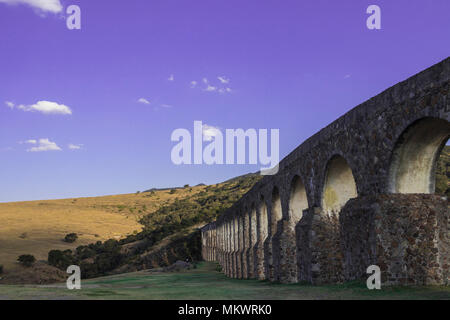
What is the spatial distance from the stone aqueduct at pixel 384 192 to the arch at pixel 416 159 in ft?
0.07

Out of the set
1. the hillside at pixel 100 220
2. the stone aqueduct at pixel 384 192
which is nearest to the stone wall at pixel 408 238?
the stone aqueduct at pixel 384 192

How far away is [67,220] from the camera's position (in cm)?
6988

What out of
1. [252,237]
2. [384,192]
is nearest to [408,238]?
[384,192]

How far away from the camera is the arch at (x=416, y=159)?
28.6 feet

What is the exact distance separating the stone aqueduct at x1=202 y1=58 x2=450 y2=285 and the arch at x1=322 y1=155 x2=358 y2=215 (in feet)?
0.10

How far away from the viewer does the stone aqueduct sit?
827 cm

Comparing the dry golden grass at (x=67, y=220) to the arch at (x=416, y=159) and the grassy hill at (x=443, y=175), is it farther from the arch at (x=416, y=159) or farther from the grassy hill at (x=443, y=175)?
the arch at (x=416, y=159)

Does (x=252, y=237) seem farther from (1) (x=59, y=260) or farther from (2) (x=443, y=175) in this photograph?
(1) (x=59, y=260)

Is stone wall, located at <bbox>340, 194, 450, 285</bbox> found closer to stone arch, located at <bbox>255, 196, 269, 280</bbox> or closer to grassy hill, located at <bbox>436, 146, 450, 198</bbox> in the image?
stone arch, located at <bbox>255, 196, 269, 280</bbox>

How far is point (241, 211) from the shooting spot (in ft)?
93.7

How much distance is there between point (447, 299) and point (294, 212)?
1051 centimetres

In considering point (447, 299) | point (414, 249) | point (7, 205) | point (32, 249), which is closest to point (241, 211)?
point (414, 249)

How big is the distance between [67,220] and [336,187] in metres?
64.8
